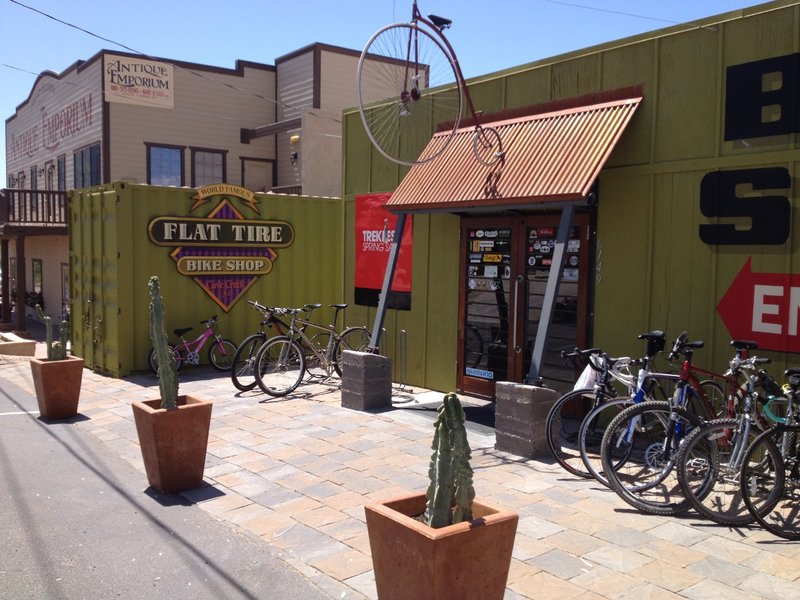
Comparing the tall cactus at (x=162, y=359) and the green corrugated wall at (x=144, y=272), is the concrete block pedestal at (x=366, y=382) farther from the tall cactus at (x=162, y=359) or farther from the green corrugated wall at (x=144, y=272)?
the tall cactus at (x=162, y=359)

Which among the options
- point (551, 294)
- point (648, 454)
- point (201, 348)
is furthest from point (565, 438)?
point (201, 348)

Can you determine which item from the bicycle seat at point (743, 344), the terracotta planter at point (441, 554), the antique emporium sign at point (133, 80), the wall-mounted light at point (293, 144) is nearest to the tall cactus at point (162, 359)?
the terracotta planter at point (441, 554)

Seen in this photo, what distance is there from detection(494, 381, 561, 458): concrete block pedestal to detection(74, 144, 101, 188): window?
50.8 feet

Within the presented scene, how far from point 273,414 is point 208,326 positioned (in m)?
3.48

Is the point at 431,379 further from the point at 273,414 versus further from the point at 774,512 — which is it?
the point at 774,512

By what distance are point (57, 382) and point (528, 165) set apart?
5.74 meters

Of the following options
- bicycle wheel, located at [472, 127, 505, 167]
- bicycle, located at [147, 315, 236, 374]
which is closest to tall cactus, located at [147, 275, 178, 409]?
bicycle wheel, located at [472, 127, 505, 167]

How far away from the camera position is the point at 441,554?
3.12m

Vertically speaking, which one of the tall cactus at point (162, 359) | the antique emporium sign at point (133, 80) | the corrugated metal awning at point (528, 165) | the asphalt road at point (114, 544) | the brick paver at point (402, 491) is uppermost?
the antique emporium sign at point (133, 80)

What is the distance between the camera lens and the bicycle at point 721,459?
484 cm

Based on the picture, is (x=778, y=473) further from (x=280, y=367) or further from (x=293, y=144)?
(x=293, y=144)

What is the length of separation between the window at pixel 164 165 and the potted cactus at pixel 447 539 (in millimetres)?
17246

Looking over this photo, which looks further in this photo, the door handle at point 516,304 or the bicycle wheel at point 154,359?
the bicycle wheel at point 154,359

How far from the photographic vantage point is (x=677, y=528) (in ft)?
15.9
